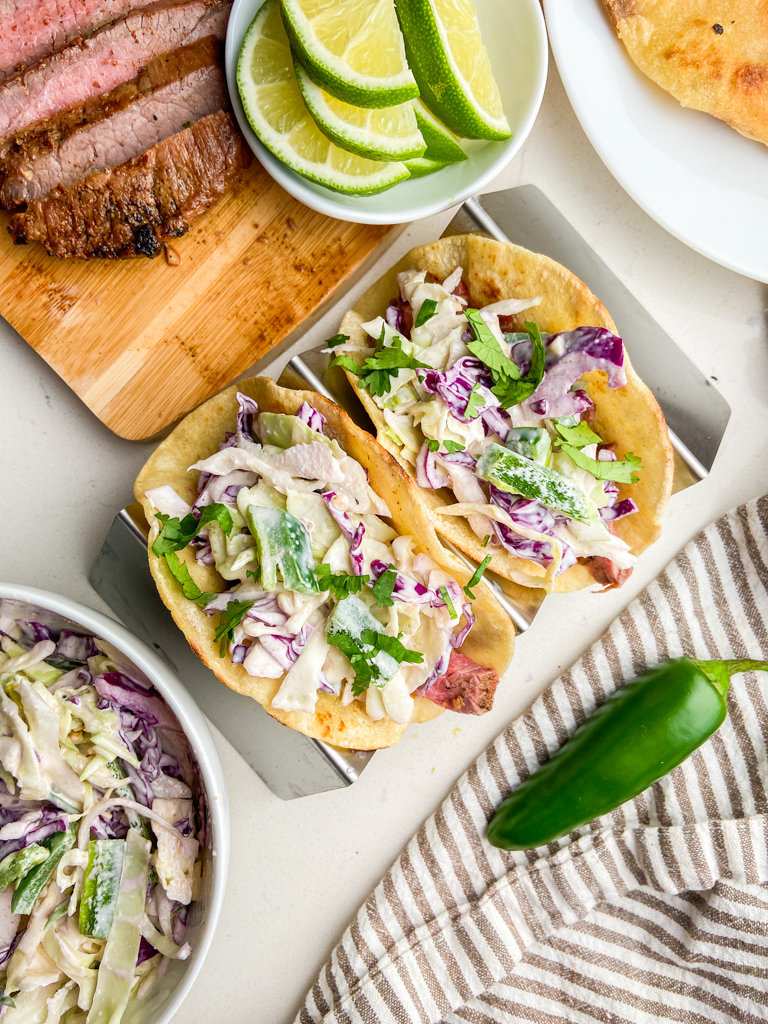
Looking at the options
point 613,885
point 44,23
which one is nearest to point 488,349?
point 44,23

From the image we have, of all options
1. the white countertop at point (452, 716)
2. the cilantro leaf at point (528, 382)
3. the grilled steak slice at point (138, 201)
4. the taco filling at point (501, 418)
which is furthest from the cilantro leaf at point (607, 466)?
the grilled steak slice at point (138, 201)

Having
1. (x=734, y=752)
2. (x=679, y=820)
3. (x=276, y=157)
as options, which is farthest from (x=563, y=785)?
(x=276, y=157)

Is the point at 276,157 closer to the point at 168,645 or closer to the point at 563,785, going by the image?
the point at 168,645

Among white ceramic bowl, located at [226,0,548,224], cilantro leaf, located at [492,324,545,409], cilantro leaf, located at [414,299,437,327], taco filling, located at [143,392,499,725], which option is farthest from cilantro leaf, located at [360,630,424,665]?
white ceramic bowl, located at [226,0,548,224]

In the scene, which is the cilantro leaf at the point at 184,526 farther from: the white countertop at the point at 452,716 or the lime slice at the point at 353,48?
the lime slice at the point at 353,48

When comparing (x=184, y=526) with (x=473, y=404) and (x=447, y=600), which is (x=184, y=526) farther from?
(x=473, y=404)

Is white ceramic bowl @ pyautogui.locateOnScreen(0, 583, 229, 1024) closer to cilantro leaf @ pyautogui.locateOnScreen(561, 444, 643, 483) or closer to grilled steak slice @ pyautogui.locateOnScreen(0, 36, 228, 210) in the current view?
grilled steak slice @ pyautogui.locateOnScreen(0, 36, 228, 210)
